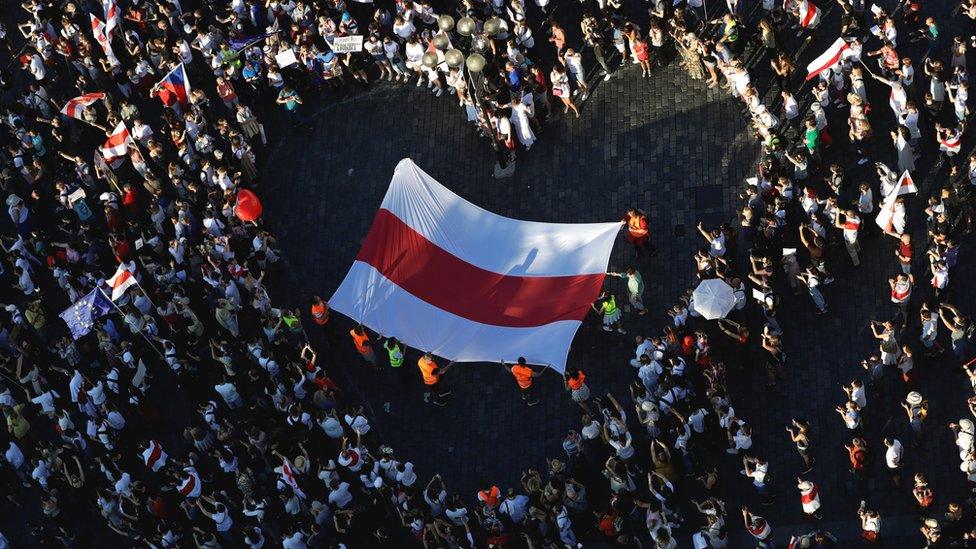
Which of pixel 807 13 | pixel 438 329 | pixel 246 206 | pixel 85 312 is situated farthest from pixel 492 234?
pixel 807 13

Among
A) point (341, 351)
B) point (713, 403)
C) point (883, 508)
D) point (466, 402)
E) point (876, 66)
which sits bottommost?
point (883, 508)

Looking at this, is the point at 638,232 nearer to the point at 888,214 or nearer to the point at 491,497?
the point at 888,214

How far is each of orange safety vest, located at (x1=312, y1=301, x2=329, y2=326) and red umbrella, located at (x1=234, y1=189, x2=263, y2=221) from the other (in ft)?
11.5

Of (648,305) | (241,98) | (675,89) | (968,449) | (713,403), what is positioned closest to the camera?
(968,449)

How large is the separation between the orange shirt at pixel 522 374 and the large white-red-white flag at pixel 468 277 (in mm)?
319

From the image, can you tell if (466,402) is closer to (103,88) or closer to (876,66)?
(876,66)

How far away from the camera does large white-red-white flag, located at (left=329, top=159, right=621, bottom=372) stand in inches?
1177

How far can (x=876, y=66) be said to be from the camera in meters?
33.1

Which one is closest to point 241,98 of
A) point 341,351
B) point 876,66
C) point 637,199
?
point 341,351

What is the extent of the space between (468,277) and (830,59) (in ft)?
30.9

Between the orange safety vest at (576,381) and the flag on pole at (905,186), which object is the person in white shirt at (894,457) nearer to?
the flag on pole at (905,186)

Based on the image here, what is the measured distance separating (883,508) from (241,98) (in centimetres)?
2005

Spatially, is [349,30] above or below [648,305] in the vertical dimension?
above

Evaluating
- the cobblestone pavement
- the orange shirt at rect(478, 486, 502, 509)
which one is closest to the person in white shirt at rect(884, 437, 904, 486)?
the cobblestone pavement
